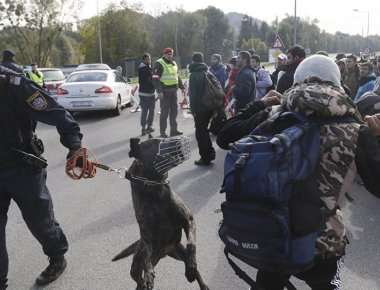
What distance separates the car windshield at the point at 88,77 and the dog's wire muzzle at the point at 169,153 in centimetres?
1112

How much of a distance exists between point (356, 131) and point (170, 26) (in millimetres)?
65408

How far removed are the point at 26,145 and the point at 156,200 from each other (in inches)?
46.7

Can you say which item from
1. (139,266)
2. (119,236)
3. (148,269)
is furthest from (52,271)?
(148,269)

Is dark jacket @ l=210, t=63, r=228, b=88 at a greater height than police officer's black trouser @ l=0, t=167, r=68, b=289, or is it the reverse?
dark jacket @ l=210, t=63, r=228, b=88

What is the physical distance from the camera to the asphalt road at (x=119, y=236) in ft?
12.0

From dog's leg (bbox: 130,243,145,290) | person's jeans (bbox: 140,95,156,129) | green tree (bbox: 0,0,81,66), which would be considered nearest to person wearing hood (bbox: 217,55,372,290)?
dog's leg (bbox: 130,243,145,290)

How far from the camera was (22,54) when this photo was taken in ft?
153

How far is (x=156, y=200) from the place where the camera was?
2.86 m

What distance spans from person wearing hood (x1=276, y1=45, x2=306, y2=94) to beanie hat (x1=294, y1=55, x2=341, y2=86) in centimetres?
346

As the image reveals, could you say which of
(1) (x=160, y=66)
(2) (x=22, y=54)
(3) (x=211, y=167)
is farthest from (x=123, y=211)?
(2) (x=22, y=54)

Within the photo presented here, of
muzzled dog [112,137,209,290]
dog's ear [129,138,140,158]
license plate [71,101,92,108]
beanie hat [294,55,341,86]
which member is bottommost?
license plate [71,101,92,108]

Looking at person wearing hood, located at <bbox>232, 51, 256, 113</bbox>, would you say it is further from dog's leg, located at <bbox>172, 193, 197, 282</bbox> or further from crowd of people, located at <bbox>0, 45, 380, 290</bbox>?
dog's leg, located at <bbox>172, 193, 197, 282</bbox>

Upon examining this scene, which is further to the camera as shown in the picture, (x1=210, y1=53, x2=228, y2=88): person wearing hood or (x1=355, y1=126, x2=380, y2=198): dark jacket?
(x1=210, y1=53, x2=228, y2=88): person wearing hood

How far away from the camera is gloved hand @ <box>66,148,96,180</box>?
→ 3092 millimetres
